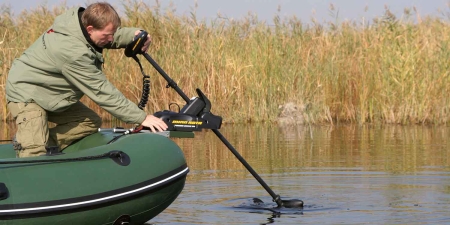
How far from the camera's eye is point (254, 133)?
1274 cm

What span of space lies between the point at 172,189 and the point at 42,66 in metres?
1.12

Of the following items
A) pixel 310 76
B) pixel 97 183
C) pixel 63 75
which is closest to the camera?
pixel 97 183

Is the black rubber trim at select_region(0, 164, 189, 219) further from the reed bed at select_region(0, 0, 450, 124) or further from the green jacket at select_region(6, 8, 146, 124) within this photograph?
the reed bed at select_region(0, 0, 450, 124)

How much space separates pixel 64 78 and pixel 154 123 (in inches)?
24.8

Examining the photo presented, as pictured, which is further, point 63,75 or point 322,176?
point 322,176

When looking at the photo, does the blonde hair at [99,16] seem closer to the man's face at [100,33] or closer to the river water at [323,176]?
the man's face at [100,33]

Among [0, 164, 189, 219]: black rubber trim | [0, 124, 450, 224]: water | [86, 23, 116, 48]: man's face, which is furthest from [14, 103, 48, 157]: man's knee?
[0, 124, 450, 224]: water

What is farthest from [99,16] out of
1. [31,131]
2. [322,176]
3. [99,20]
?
[322,176]

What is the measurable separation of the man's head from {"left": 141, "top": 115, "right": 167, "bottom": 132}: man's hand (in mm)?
585

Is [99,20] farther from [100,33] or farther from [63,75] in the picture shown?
[63,75]

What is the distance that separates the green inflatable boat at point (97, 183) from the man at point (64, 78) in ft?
0.72

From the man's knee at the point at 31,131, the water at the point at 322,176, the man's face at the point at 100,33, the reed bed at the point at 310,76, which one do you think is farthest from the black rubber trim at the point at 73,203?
the reed bed at the point at 310,76

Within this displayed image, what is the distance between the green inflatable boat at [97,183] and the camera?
19.2ft

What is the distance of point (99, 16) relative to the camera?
650 centimetres
